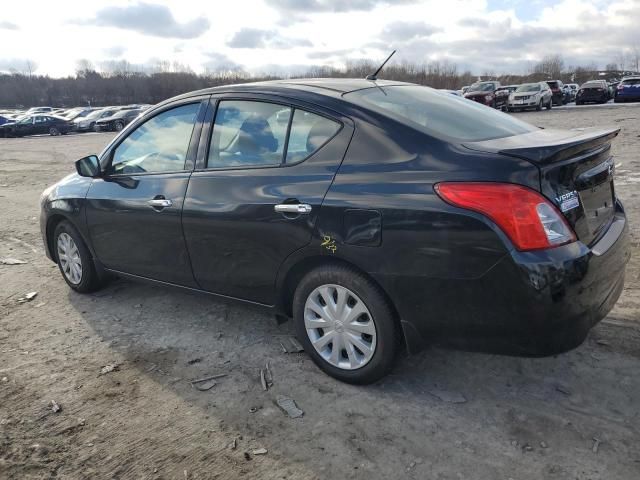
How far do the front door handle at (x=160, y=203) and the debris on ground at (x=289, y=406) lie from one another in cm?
157

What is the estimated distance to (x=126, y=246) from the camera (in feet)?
14.1

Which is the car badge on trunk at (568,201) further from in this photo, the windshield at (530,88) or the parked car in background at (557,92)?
the parked car in background at (557,92)

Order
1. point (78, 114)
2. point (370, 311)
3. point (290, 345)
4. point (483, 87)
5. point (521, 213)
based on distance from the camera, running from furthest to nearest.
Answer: point (78, 114)
point (483, 87)
point (290, 345)
point (370, 311)
point (521, 213)

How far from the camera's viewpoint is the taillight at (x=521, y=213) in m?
2.50

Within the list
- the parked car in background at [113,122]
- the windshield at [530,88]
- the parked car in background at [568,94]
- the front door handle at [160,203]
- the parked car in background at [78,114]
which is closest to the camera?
the front door handle at [160,203]

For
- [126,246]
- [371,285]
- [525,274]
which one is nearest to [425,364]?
[371,285]

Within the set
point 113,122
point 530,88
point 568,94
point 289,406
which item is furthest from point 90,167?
point 568,94

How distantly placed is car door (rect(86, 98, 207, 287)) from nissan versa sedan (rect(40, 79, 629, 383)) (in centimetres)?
2

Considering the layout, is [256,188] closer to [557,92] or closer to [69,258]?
[69,258]

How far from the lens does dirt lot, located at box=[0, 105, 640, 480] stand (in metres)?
2.57

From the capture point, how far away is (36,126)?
34844mm

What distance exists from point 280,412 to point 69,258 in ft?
9.67

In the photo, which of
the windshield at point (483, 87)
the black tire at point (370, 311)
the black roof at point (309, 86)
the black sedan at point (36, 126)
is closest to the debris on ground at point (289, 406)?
the black tire at point (370, 311)

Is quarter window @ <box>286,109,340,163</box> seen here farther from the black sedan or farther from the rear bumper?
the black sedan
